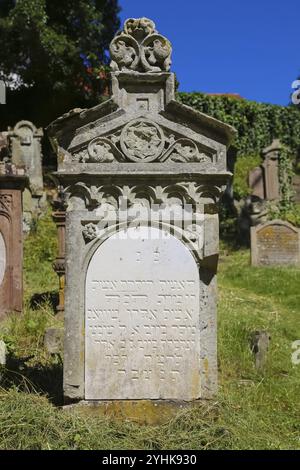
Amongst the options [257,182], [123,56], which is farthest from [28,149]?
[123,56]

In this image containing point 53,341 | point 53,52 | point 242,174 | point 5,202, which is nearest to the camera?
point 53,341

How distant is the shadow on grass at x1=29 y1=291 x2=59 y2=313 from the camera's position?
817cm

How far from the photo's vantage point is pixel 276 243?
1233 cm

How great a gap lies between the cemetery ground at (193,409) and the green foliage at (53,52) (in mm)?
12454

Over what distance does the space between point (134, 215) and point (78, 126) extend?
0.85 meters

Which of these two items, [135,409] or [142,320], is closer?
[135,409]

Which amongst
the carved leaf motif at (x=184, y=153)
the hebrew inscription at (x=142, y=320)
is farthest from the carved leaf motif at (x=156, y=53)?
the hebrew inscription at (x=142, y=320)

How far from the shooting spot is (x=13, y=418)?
387 centimetres

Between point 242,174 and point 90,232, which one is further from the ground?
point 242,174

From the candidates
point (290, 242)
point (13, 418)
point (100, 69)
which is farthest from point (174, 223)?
point (100, 69)

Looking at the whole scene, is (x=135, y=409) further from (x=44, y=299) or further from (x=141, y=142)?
(x=44, y=299)

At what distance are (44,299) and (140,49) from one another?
5110 millimetres

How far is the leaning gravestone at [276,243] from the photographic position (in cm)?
1225

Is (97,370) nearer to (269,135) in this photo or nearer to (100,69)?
(100,69)
